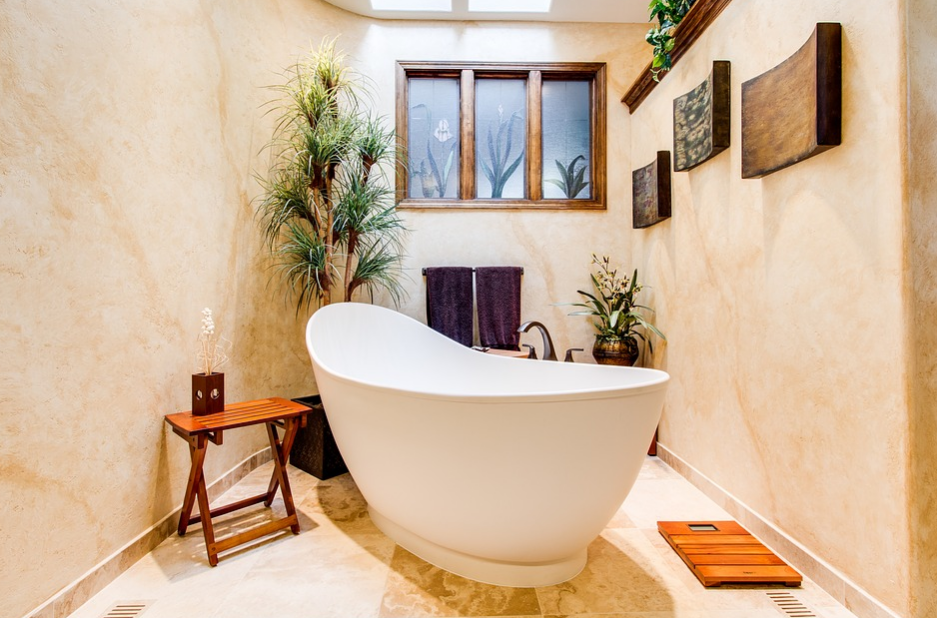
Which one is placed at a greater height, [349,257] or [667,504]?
[349,257]

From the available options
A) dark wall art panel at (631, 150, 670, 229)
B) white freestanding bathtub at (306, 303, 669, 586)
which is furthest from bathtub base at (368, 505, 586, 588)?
dark wall art panel at (631, 150, 670, 229)

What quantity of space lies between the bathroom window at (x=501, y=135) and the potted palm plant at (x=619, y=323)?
0.56 meters

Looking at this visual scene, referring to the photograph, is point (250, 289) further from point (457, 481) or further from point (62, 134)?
point (457, 481)

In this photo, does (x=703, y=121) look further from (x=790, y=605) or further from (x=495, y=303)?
(x=790, y=605)

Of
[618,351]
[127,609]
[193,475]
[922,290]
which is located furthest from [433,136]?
[127,609]

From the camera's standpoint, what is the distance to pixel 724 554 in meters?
1.51

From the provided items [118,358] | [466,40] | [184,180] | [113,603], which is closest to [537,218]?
[466,40]

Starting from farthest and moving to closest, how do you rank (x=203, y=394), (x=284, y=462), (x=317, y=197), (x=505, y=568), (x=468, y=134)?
(x=468, y=134) → (x=317, y=197) → (x=284, y=462) → (x=203, y=394) → (x=505, y=568)

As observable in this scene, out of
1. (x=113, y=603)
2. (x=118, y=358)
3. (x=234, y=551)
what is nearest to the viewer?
(x=113, y=603)

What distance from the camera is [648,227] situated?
8.91ft

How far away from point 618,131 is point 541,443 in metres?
2.44

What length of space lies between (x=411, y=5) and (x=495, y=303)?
1.88 m

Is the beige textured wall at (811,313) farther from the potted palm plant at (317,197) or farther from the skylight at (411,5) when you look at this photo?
the potted palm plant at (317,197)

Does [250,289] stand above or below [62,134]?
below
